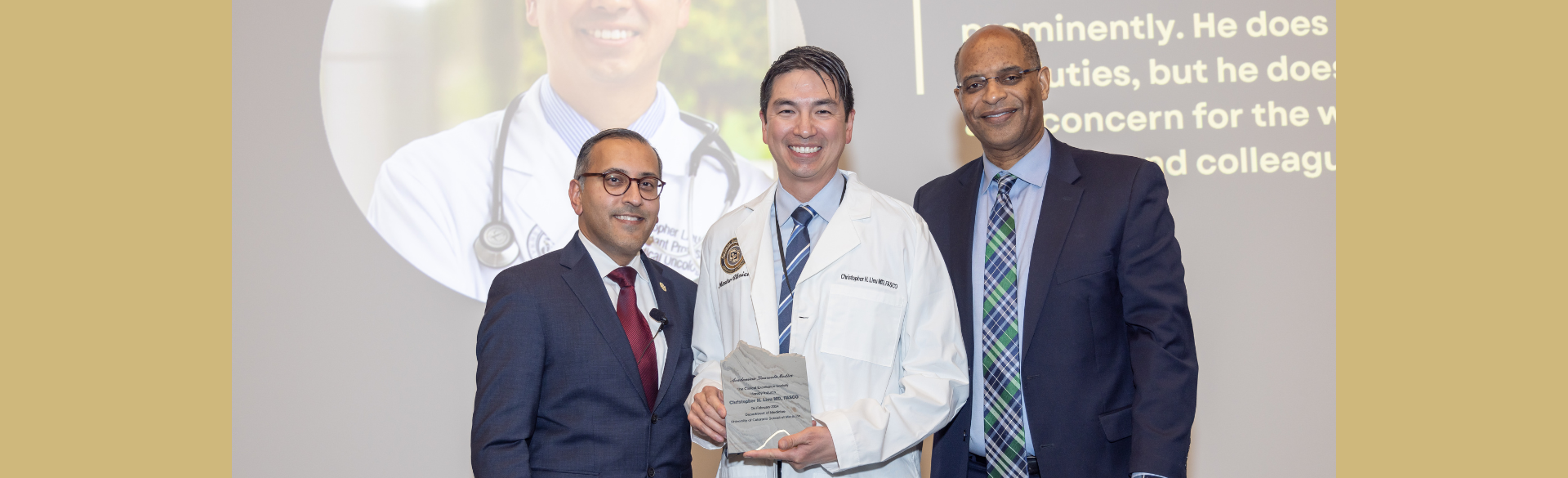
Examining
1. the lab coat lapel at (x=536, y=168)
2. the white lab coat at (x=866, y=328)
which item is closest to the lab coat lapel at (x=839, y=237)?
the white lab coat at (x=866, y=328)

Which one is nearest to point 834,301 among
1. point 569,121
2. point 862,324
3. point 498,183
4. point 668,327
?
point 862,324

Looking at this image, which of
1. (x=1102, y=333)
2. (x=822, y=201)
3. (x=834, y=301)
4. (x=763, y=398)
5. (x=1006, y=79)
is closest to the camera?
(x=763, y=398)

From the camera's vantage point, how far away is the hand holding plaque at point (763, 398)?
1.87 meters

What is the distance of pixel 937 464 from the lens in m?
2.30

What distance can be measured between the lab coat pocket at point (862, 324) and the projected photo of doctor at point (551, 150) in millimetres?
1979

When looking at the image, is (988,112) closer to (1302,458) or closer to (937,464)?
(937,464)

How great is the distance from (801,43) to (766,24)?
0.18 metres

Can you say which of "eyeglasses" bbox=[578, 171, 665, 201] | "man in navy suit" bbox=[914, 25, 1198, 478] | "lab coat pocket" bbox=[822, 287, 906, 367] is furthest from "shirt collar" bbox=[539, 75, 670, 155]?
"lab coat pocket" bbox=[822, 287, 906, 367]

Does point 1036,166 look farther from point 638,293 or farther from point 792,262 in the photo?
point 638,293

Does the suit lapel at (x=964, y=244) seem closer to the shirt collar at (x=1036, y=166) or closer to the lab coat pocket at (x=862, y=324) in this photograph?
the shirt collar at (x=1036, y=166)

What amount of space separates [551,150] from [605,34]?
554 mm

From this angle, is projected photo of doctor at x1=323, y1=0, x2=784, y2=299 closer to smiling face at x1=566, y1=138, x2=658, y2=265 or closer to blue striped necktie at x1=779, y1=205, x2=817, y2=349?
smiling face at x1=566, y1=138, x2=658, y2=265

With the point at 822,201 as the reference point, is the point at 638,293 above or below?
below

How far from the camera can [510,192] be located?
3883 millimetres
